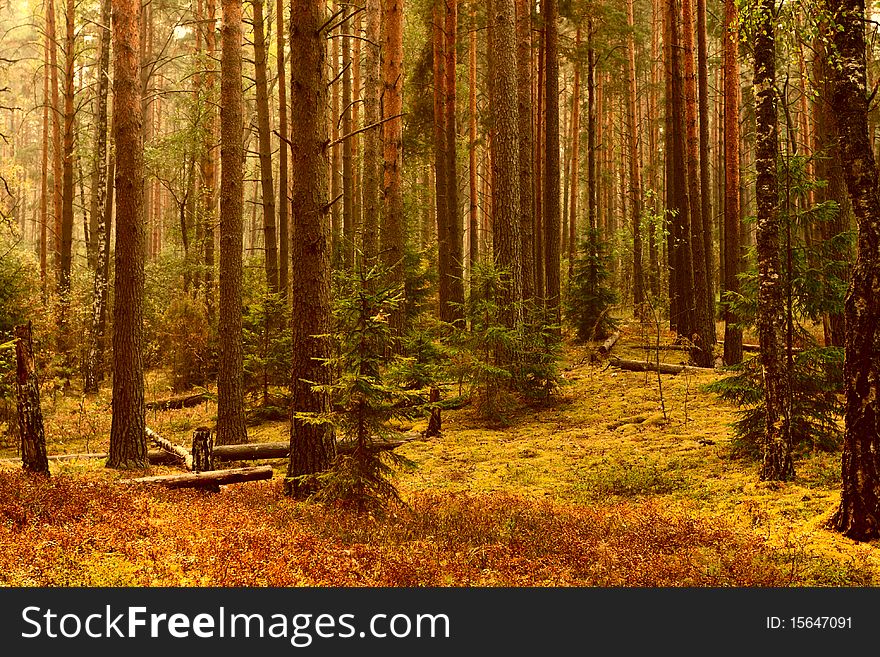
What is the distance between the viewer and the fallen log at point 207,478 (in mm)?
8734

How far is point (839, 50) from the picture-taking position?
647 cm

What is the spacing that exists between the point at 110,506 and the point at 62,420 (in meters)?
11.4

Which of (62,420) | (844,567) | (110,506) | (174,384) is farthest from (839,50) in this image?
(174,384)

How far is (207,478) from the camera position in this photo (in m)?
9.11

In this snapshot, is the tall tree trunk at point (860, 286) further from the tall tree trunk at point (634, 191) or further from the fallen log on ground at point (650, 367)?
the tall tree trunk at point (634, 191)

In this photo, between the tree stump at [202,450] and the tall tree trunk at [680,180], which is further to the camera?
the tall tree trunk at [680,180]

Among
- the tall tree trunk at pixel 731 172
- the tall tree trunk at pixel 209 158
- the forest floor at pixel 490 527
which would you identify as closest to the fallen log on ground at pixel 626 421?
the forest floor at pixel 490 527

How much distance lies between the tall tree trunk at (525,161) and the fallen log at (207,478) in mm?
7276

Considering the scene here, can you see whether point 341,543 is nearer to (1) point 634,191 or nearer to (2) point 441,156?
(2) point 441,156

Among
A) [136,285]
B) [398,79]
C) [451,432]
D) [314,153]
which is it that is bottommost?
[451,432]

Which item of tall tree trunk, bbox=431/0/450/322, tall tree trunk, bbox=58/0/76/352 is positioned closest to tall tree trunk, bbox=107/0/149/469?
tall tree trunk, bbox=431/0/450/322

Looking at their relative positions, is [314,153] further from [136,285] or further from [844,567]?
[844,567]

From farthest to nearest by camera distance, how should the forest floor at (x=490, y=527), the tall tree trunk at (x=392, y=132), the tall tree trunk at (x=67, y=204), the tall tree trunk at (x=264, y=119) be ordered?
the tall tree trunk at (x=67, y=204) → the tall tree trunk at (x=264, y=119) → the tall tree trunk at (x=392, y=132) → the forest floor at (x=490, y=527)

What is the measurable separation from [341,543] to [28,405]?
454cm
